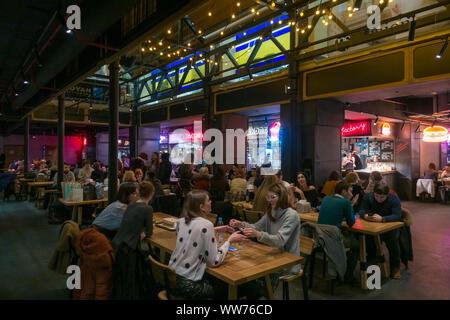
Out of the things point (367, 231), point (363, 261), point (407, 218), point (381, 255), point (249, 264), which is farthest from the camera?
point (407, 218)

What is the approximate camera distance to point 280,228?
3127 millimetres

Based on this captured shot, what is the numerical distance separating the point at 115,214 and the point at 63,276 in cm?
155

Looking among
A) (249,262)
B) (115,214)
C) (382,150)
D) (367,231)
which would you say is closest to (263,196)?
(367,231)

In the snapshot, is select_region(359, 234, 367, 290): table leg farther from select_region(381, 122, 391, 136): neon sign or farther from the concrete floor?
select_region(381, 122, 391, 136): neon sign

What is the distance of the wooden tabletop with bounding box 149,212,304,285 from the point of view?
245 cm

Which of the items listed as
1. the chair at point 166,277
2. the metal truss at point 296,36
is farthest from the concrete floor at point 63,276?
the metal truss at point 296,36

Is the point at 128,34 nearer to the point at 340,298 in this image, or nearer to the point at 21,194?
the point at 340,298

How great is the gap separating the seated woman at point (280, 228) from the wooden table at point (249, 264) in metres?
0.13

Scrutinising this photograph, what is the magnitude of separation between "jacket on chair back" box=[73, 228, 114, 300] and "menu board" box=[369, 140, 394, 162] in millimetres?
12160

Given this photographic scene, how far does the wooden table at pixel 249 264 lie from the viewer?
243 cm

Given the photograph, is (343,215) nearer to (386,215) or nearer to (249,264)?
(386,215)

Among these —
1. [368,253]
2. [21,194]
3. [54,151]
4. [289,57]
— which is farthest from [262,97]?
[54,151]

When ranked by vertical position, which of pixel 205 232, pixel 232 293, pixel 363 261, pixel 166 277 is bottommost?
pixel 363 261

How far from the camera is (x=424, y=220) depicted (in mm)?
8211
